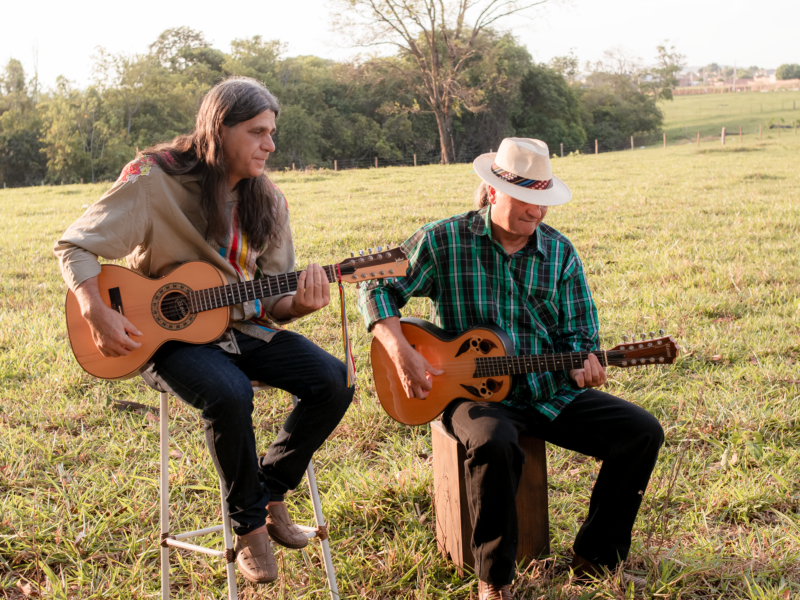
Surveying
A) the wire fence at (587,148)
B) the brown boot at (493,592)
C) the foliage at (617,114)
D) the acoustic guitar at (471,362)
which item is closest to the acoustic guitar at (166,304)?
the acoustic guitar at (471,362)

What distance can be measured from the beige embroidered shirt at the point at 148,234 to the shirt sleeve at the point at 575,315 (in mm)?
1270

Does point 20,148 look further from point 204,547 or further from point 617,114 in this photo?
point 204,547

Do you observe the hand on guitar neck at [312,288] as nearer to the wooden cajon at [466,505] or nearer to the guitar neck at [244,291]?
the guitar neck at [244,291]

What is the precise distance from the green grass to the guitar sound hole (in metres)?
46.1

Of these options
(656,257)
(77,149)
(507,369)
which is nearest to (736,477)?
(507,369)

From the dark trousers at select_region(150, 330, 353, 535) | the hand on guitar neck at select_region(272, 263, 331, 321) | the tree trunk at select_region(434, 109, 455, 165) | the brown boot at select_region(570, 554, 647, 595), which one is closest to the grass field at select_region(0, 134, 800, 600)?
the brown boot at select_region(570, 554, 647, 595)

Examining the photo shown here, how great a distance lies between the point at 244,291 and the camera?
279cm

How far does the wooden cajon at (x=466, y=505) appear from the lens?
2709mm

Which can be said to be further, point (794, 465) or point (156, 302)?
point (794, 465)

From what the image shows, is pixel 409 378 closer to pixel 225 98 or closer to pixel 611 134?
pixel 225 98

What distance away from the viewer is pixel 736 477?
3439 mm

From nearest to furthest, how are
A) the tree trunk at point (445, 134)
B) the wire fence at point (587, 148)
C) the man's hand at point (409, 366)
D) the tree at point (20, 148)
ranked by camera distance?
the man's hand at point (409, 366), the tree trunk at point (445, 134), the tree at point (20, 148), the wire fence at point (587, 148)

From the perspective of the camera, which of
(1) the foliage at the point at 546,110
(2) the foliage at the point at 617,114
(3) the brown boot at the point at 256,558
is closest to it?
(3) the brown boot at the point at 256,558

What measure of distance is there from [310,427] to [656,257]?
6.20m
